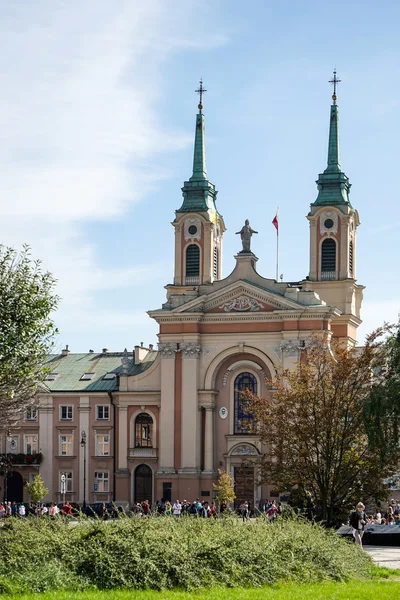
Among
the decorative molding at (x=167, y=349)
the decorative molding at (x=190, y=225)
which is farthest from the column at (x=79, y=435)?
the decorative molding at (x=190, y=225)

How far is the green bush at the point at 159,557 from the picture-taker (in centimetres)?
2658

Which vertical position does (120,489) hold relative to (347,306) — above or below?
below

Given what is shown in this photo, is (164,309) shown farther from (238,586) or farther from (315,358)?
(238,586)

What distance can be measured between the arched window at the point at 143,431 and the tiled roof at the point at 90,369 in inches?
122

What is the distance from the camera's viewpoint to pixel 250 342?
80938 millimetres

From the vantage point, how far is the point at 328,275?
88062 millimetres

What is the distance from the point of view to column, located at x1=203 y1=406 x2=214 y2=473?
8062 cm

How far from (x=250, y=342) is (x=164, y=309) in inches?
259

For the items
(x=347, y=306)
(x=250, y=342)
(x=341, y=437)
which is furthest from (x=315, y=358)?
(x=347, y=306)

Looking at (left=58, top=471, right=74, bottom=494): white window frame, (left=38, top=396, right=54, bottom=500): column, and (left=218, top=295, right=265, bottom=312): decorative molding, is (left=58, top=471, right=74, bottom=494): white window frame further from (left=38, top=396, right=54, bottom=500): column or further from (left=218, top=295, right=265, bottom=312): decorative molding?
(left=218, top=295, right=265, bottom=312): decorative molding

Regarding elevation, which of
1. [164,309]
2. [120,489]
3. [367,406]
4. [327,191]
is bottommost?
[120,489]

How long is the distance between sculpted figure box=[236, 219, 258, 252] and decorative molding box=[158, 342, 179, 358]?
812 centimetres

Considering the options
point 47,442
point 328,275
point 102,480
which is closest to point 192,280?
point 328,275

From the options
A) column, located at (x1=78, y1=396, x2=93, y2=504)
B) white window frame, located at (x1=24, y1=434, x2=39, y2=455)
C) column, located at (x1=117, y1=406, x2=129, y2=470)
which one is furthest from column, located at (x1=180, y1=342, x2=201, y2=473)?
white window frame, located at (x1=24, y1=434, x2=39, y2=455)
